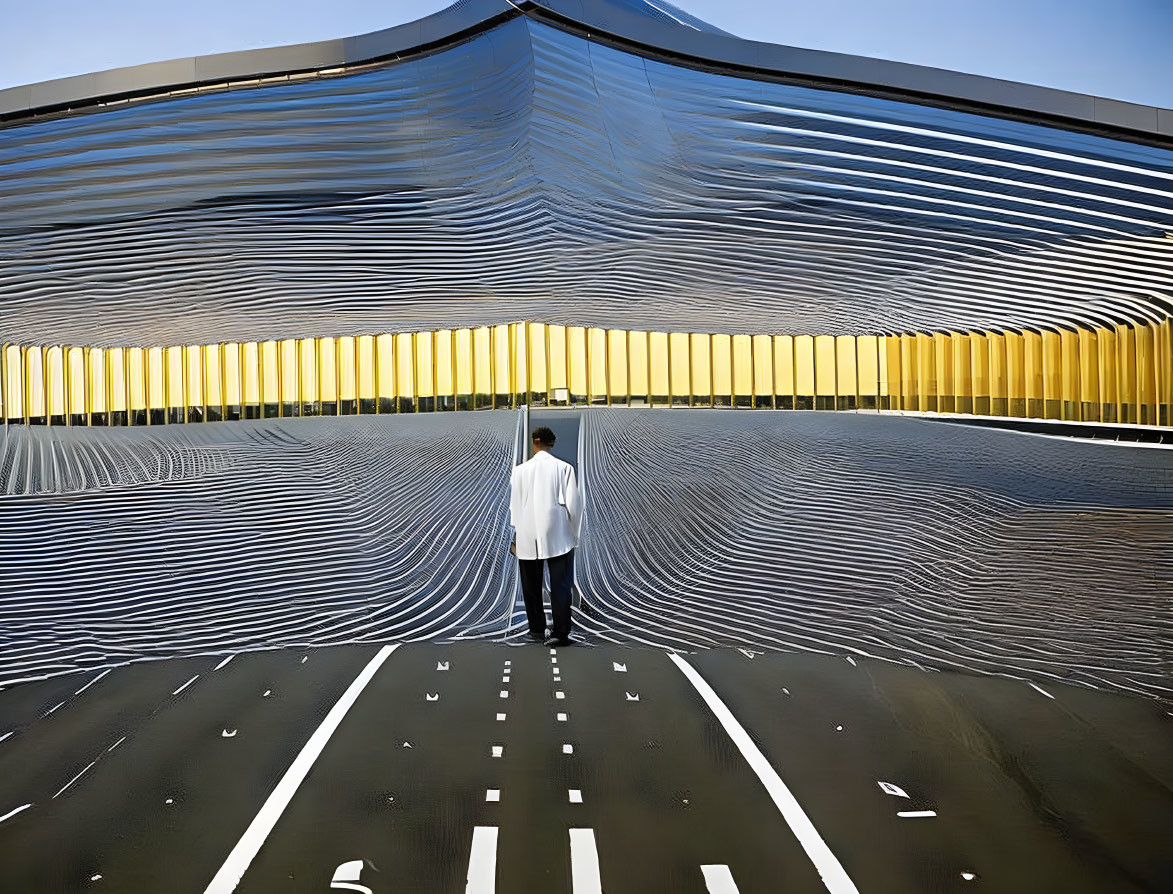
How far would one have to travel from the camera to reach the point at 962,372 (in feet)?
120

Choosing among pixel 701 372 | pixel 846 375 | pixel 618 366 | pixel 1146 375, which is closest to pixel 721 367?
pixel 701 372

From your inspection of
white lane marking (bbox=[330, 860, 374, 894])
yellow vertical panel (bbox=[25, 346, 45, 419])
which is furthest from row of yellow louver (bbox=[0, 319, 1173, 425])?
white lane marking (bbox=[330, 860, 374, 894])

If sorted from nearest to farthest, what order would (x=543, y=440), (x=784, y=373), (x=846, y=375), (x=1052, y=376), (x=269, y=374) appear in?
(x=543, y=440) → (x=1052, y=376) → (x=846, y=375) → (x=784, y=373) → (x=269, y=374)

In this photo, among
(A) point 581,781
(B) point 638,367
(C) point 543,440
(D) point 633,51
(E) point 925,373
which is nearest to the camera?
(A) point 581,781

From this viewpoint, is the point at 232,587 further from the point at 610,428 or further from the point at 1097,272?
the point at 1097,272

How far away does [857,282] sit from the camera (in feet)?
78.7

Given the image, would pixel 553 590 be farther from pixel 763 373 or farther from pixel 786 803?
pixel 763 373

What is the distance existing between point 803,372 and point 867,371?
2.46 meters

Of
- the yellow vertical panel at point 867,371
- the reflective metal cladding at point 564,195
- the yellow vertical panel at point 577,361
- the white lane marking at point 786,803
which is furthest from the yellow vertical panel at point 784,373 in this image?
the white lane marking at point 786,803

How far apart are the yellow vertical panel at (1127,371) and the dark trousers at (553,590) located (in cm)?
2689

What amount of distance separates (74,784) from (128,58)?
8992 millimetres

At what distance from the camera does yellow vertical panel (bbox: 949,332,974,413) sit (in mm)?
36562

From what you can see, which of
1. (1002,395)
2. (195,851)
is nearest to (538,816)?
(195,851)

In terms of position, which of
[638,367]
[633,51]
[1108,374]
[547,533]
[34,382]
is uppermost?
[633,51]
